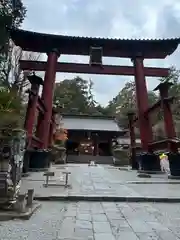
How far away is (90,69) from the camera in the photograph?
41.6 ft

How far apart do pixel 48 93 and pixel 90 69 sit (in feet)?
8.65

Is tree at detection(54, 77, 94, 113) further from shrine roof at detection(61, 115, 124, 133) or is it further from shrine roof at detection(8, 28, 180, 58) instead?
shrine roof at detection(8, 28, 180, 58)

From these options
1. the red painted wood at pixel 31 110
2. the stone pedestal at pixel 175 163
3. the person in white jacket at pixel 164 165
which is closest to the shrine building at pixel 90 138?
the person in white jacket at pixel 164 165

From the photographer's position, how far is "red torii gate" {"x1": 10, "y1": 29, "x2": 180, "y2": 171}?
39.7ft

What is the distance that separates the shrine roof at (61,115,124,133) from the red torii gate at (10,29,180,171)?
49.4 feet

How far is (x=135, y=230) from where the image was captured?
3027mm

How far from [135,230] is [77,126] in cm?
2561

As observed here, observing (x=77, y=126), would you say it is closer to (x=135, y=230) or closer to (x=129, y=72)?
(x=129, y=72)

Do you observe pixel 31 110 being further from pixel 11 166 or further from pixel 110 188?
pixel 11 166

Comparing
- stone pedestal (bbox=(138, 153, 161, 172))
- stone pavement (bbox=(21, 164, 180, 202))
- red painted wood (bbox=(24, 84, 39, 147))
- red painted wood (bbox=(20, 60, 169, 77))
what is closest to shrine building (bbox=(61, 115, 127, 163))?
red painted wood (bbox=(20, 60, 169, 77))

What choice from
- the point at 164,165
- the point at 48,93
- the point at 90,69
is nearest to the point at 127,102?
the point at 164,165

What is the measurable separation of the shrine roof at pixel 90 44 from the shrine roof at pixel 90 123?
1520 centimetres

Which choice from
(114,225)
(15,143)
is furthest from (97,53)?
(114,225)

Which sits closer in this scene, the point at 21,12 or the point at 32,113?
the point at 32,113
